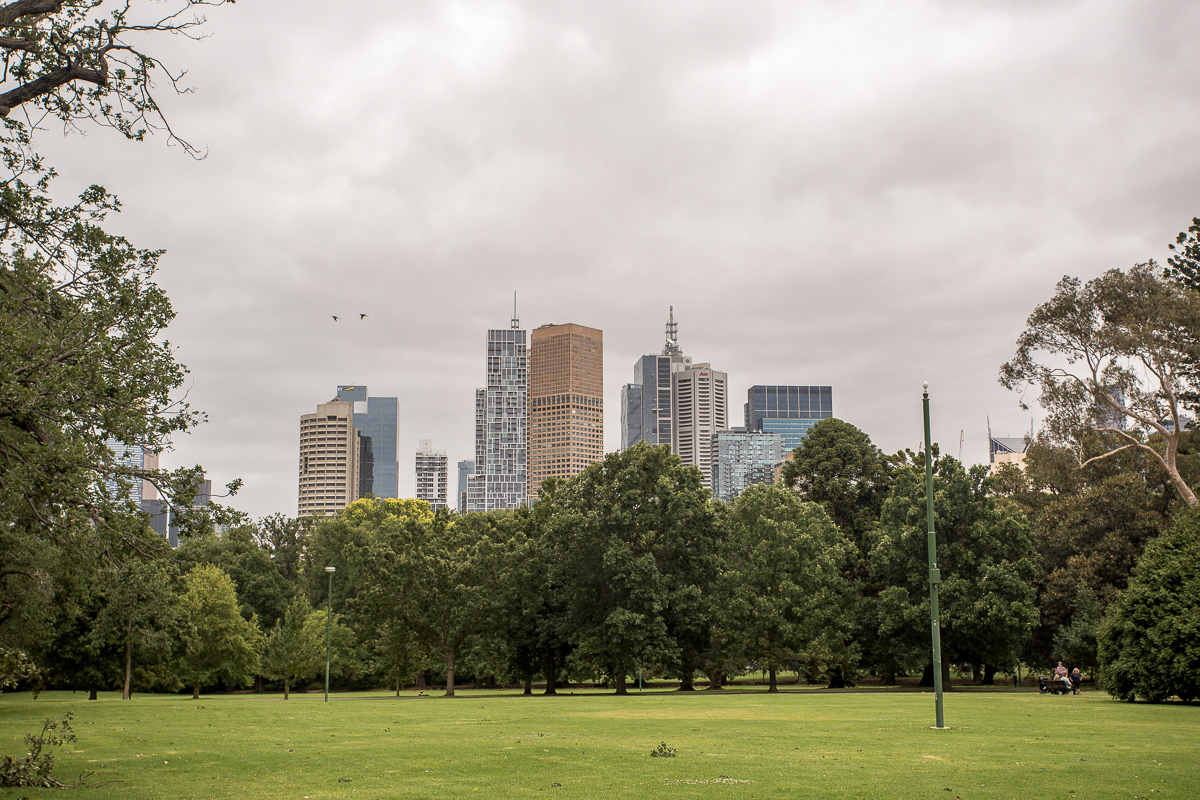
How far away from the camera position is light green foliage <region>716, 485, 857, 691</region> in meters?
50.0

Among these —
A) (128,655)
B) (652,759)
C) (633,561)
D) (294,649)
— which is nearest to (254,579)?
(128,655)

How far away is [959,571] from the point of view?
161 ft

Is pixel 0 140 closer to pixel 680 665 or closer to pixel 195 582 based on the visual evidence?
pixel 680 665

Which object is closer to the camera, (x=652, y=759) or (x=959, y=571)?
(x=652, y=759)

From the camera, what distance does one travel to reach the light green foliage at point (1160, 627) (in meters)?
28.8

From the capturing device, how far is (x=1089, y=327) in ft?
149

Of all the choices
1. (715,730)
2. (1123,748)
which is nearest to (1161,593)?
(1123,748)

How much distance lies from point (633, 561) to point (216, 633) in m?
30.6

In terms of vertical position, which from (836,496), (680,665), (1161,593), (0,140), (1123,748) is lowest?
(680,665)

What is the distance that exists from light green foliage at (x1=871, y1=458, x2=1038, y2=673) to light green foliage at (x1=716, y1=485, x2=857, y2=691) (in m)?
2.60

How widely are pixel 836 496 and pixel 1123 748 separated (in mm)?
43963

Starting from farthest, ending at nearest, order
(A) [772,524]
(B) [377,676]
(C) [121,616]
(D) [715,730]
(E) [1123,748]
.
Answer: (B) [377,676] → (A) [772,524] → (C) [121,616] → (D) [715,730] → (E) [1123,748]

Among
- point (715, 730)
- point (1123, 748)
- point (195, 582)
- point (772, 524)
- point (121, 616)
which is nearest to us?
point (1123, 748)

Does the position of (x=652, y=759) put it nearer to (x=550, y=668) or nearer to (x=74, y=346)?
(x=74, y=346)
